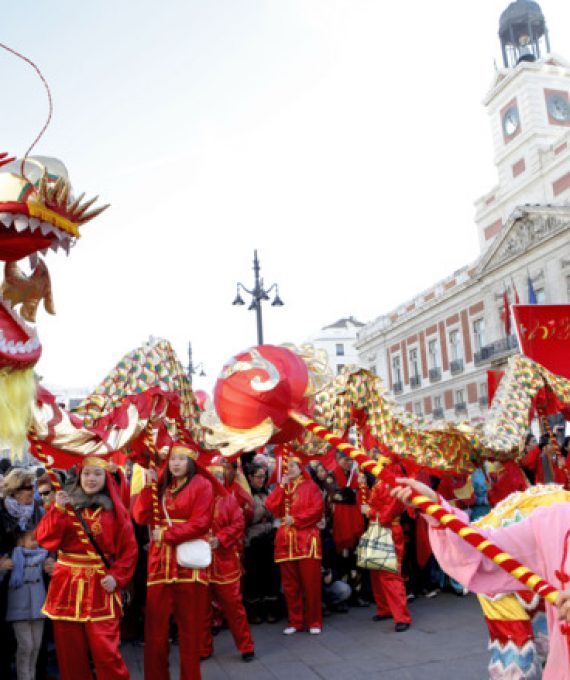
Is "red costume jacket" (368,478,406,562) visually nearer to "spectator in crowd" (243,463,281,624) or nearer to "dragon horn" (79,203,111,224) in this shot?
"spectator in crowd" (243,463,281,624)

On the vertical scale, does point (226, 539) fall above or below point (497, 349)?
below

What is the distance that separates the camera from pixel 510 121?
3616 centimetres

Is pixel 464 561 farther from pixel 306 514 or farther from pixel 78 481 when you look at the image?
pixel 306 514

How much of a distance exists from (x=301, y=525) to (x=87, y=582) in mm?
3021

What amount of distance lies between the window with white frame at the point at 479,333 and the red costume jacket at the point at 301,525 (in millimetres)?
29473

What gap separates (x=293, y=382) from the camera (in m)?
4.38

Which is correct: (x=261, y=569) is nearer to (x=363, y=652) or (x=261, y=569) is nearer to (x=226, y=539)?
(x=226, y=539)

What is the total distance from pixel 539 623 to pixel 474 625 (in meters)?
2.85

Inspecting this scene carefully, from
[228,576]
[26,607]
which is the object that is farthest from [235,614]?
[26,607]

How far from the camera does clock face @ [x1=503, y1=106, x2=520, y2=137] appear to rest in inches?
1400

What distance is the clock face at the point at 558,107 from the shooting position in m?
35.1

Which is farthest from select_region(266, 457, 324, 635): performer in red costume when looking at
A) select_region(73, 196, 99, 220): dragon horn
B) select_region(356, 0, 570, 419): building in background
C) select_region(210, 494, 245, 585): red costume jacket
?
select_region(356, 0, 570, 419): building in background

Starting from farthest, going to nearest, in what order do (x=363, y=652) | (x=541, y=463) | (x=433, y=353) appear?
(x=433, y=353), (x=541, y=463), (x=363, y=652)

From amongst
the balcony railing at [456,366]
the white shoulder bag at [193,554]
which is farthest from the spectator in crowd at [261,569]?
the balcony railing at [456,366]
